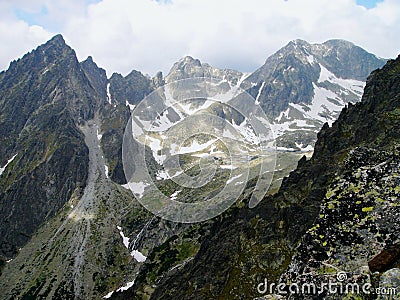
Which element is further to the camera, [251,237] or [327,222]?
[251,237]

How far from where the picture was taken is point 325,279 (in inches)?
344

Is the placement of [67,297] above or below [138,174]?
below

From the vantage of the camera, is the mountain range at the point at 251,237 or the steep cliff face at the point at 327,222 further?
the mountain range at the point at 251,237

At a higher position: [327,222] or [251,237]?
[327,222]

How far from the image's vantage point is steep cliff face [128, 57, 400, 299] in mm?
9133

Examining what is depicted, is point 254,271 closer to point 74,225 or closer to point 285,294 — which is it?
point 285,294

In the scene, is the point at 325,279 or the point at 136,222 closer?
the point at 325,279

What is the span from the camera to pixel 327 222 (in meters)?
9.75

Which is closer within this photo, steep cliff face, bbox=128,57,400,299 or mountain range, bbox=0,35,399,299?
steep cliff face, bbox=128,57,400,299

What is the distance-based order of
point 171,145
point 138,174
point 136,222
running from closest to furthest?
point 138,174 → point 171,145 → point 136,222

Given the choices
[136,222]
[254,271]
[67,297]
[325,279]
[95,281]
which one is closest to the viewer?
[325,279]

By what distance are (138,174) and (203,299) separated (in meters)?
54.6

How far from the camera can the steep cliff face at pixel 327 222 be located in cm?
913

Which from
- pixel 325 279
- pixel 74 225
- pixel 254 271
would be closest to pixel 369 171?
pixel 325 279
